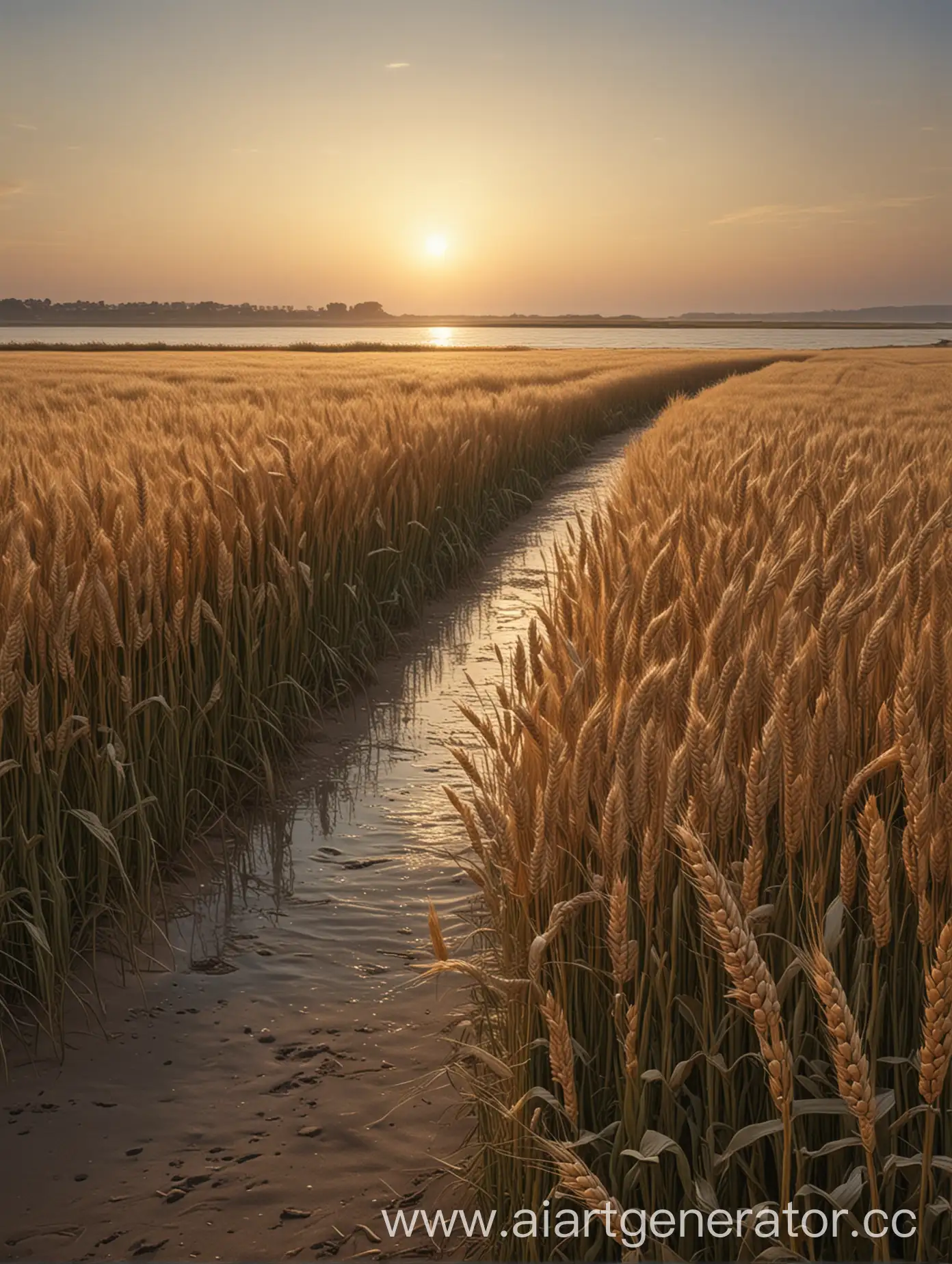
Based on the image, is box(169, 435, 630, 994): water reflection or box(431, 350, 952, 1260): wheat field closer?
box(431, 350, 952, 1260): wheat field

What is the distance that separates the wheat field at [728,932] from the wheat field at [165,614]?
48.6 inches

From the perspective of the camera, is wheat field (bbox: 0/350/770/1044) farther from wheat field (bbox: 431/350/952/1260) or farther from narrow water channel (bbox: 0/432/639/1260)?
wheat field (bbox: 431/350/952/1260)

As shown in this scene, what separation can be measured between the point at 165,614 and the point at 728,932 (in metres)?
3.30

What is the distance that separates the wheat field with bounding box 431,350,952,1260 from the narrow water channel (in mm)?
249

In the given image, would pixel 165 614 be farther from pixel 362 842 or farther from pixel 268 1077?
pixel 268 1077

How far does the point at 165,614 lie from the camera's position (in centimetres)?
408

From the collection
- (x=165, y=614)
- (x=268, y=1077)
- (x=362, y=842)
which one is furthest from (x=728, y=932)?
(x=165, y=614)

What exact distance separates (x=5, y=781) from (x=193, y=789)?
2.73 ft

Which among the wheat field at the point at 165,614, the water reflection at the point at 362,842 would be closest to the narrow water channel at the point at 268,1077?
the water reflection at the point at 362,842

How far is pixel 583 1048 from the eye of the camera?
1886 millimetres

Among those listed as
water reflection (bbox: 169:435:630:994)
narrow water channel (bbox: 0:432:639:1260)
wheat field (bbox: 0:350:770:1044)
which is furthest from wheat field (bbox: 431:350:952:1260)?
wheat field (bbox: 0:350:770:1044)

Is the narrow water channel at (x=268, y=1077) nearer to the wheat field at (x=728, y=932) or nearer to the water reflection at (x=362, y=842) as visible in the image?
the water reflection at (x=362, y=842)

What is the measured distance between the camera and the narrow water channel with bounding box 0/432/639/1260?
2242 mm

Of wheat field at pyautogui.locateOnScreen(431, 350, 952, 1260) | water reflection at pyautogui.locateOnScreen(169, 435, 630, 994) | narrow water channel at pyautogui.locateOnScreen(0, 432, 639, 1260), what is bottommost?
narrow water channel at pyautogui.locateOnScreen(0, 432, 639, 1260)
